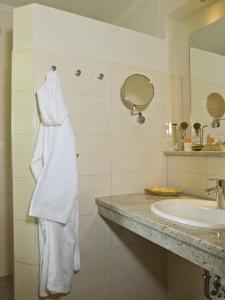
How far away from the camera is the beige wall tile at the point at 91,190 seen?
5.09 ft

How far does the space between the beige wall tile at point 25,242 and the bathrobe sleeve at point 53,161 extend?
194 millimetres

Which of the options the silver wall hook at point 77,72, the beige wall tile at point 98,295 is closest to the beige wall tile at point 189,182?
the beige wall tile at point 98,295

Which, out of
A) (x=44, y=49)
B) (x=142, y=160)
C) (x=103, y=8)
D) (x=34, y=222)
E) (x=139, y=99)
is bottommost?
(x=34, y=222)

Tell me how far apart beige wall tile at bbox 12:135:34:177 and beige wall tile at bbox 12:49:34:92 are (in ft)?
0.98

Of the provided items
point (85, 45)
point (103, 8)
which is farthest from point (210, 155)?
point (103, 8)

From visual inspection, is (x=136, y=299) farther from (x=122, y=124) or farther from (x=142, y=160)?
(x=122, y=124)

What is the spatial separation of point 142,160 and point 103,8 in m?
1.51

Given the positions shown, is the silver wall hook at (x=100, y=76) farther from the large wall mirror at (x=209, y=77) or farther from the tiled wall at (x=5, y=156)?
the tiled wall at (x=5, y=156)

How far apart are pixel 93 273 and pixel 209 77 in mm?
1538

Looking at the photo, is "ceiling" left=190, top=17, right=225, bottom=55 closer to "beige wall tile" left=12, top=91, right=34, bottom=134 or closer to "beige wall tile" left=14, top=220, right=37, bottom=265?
"beige wall tile" left=12, top=91, right=34, bottom=134

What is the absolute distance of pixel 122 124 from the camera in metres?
1.69

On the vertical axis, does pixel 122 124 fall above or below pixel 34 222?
above

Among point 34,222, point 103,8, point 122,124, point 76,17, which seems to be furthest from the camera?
point 103,8

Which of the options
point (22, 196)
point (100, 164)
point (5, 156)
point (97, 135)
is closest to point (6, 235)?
point (5, 156)
